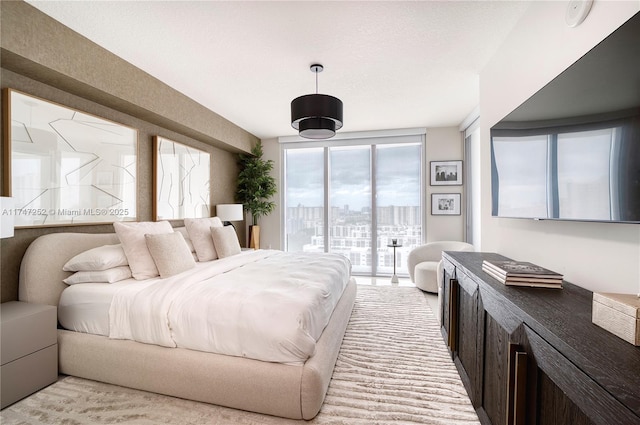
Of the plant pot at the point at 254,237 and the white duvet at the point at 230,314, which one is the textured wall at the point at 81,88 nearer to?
the white duvet at the point at 230,314

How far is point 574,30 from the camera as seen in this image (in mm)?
1505

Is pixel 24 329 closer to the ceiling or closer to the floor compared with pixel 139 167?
closer to the floor

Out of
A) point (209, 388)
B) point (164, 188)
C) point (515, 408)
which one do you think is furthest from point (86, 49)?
point (515, 408)

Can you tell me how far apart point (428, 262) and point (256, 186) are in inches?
133

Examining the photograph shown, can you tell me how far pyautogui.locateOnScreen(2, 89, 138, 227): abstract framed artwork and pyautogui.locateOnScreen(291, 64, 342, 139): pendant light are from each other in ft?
6.29

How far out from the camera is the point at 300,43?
2412mm

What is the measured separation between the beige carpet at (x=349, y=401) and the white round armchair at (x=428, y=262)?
1616 millimetres

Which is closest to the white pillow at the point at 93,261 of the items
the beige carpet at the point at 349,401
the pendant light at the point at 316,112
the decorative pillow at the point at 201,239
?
the beige carpet at the point at 349,401

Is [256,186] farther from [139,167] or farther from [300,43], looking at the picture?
[300,43]

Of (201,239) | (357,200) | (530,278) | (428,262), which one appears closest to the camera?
(530,278)

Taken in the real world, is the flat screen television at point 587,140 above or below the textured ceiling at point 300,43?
below

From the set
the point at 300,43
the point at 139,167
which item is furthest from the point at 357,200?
the point at 139,167

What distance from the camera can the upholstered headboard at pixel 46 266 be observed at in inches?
82.5

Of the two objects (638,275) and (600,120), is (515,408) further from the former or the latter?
(600,120)
